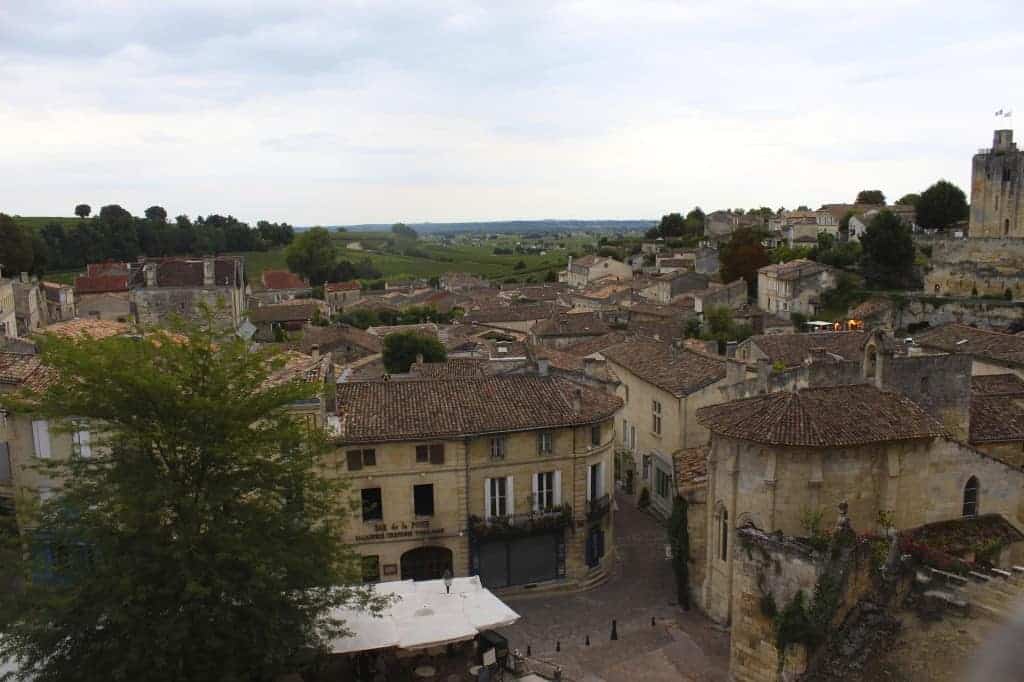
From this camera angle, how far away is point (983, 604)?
18.0 metres

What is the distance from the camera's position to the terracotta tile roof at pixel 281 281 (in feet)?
444

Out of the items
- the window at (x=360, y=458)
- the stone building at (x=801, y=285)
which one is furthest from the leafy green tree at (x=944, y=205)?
the window at (x=360, y=458)

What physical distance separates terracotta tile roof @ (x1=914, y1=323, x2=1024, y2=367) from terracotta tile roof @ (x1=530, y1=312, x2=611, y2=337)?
24797 millimetres

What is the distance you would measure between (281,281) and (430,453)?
11421 cm

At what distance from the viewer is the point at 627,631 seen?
27188 millimetres

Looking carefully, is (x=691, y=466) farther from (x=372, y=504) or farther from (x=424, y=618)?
(x=424, y=618)

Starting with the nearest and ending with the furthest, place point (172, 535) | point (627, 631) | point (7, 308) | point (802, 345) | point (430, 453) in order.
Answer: point (172, 535) → point (627, 631) → point (430, 453) → point (802, 345) → point (7, 308)

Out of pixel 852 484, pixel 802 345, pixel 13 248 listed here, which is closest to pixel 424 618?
pixel 852 484

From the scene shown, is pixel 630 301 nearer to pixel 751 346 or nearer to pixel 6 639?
pixel 751 346

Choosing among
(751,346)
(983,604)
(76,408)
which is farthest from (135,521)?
(751,346)

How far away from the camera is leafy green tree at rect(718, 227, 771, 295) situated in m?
89.8

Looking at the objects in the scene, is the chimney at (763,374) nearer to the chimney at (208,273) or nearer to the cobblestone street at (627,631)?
the cobblestone street at (627,631)

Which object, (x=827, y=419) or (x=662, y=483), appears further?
(x=662, y=483)

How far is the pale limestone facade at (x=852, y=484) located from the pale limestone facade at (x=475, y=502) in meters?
6.23
